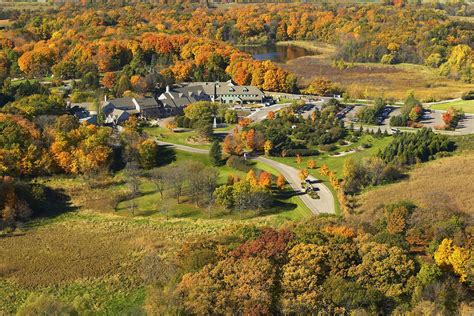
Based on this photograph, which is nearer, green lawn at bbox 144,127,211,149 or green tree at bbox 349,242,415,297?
green tree at bbox 349,242,415,297

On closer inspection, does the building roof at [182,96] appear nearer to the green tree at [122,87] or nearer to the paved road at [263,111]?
the green tree at [122,87]

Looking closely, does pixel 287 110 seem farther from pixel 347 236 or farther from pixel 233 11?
pixel 233 11

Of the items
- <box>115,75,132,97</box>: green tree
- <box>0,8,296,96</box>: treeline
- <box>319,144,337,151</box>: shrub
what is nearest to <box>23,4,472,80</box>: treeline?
<box>0,8,296,96</box>: treeline

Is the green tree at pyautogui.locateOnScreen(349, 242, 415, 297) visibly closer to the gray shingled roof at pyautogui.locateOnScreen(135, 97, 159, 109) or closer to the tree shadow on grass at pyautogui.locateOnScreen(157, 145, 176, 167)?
the tree shadow on grass at pyautogui.locateOnScreen(157, 145, 176, 167)

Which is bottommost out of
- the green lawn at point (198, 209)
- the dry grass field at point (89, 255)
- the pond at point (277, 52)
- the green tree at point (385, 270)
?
the dry grass field at point (89, 255)

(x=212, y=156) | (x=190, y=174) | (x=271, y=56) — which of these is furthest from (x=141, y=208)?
(x=271, y=56)

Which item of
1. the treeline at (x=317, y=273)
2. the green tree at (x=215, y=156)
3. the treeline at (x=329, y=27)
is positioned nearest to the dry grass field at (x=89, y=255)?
the treeline at (x=317, y=273)

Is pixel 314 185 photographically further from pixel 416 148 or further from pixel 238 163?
pixel 416 148
